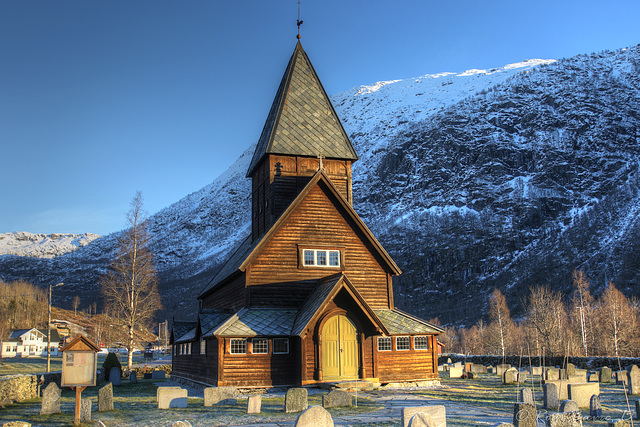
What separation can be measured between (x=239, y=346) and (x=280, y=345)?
1896mm

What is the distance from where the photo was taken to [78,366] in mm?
16000

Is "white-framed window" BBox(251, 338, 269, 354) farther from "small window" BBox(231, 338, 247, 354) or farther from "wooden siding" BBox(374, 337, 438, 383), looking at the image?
"wooden siding" BBox(374, 337, 438, 383)

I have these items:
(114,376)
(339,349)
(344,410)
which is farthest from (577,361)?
(114,376)

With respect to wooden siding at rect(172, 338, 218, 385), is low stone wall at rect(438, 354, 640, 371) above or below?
Result: below

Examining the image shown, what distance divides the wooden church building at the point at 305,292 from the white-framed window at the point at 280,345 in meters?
0.05

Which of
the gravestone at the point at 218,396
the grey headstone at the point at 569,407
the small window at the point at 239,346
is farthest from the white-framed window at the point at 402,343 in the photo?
the grey headstone at the point at 569,407

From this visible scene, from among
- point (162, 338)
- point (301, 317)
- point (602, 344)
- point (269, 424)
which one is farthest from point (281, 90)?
point (162, 338)

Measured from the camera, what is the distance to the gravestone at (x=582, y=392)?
18062 millimetres

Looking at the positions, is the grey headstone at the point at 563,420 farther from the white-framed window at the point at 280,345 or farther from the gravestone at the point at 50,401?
the gravestone at the point at 50,401

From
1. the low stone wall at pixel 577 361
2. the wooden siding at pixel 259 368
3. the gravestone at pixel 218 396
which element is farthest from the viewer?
the low stone wall at pixel 577 361

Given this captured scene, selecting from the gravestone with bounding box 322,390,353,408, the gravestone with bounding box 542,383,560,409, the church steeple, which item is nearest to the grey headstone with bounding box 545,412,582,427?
the gravestone with bounding box 542,383,560,409

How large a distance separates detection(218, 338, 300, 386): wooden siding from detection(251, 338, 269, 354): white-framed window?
14 cm

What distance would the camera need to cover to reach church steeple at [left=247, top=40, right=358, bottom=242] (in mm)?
29672

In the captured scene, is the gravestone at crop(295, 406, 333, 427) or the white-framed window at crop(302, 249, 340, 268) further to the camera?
the white-framed window at crop(302, 249, 340, 268)
